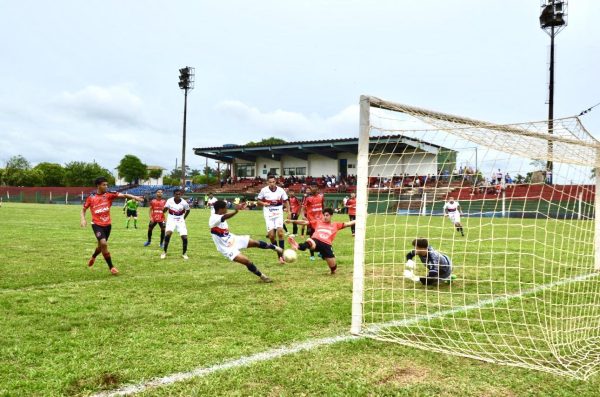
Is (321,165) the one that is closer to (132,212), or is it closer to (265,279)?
(132,212)

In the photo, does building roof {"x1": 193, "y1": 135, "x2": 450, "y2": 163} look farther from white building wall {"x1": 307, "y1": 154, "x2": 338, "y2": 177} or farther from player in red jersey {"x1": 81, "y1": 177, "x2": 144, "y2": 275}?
player in red jersey {"x1": 81, "y1": 177, "x2": 144, "y2": 275}

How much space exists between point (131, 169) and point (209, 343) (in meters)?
92.5

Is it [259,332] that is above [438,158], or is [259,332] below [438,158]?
below

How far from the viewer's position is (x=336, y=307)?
612 cm

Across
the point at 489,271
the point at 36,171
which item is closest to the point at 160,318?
the point at 489,271

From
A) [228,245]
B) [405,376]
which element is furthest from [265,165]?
[405,376]

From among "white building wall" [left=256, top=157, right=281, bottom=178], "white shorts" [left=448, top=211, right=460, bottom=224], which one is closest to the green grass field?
"white shorts" [left=448, top=211, right=460, bottom=224]

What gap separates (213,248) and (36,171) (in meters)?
95.7

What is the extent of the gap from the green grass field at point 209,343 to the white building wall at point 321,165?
4676cm

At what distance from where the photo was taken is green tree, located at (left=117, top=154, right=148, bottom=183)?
297 feet

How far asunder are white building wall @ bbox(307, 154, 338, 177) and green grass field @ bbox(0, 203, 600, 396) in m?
46.8

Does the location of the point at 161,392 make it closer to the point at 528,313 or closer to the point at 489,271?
the point at 528,313

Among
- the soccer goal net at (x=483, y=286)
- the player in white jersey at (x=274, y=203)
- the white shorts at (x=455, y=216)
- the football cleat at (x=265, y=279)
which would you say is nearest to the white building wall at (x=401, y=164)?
the soccer goal net at (x=483, y=286)

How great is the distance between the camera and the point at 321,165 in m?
56.6
